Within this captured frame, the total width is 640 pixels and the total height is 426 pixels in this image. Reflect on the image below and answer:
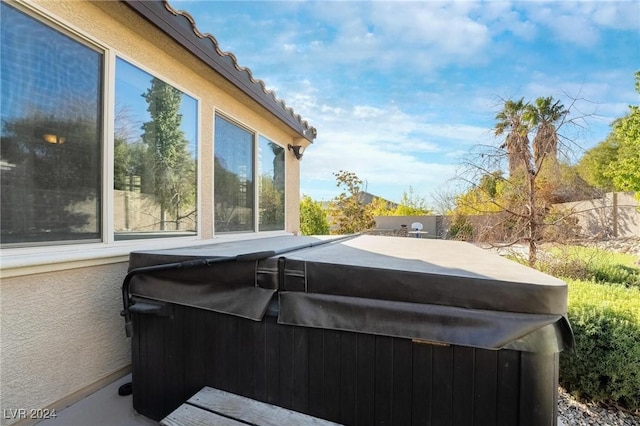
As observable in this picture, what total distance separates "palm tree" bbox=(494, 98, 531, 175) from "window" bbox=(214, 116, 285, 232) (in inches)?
189

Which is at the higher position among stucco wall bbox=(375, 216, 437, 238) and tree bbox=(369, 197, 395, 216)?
tree bbox=(369, 197, 395, 216)

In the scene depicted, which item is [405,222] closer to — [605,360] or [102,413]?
[605,360]

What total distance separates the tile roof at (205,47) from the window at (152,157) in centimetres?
53

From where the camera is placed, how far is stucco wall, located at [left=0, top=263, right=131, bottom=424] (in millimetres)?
1975

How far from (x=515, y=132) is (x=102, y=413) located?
7.49 metres

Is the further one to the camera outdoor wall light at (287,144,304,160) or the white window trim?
outdoor wall light at (287,144,304,160)

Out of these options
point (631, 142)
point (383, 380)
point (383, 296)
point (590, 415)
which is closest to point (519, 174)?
point (590, 415)

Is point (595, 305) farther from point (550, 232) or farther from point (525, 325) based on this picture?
point (525, 325)

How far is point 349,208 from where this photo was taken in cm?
1444

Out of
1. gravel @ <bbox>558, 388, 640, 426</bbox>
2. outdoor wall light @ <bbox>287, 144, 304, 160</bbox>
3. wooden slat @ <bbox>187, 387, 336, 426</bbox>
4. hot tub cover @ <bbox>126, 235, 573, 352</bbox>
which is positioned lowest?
gravel @ <bbox>558, 388, 640, 426</bbox>

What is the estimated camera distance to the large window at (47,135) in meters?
1.98

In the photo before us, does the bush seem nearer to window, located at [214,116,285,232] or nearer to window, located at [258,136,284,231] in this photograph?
window, located at [214,116,285,232]

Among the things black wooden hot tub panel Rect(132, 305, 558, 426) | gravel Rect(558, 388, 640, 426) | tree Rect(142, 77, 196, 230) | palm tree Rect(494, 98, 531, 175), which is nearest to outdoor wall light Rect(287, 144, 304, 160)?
tree Rect(142, 77, 196, 230)

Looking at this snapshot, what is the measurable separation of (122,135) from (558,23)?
7984 millimetres
